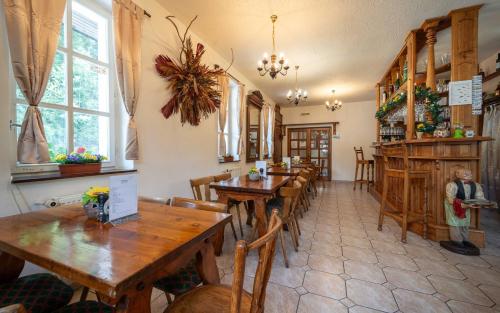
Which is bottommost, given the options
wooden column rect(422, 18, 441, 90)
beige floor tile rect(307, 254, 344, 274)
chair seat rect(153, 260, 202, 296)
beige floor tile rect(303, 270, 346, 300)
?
beige floor tile rect(303, 270, 346, 300)

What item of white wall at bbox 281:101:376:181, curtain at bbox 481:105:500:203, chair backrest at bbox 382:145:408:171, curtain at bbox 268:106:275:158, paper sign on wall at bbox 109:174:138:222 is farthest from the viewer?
white wall at bbox 281:101:376:181

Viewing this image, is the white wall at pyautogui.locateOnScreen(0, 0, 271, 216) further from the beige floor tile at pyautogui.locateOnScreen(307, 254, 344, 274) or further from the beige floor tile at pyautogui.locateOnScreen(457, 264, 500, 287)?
the beige floor tile at pyautogui.locateOnScreen(457, 264, 500, 287)

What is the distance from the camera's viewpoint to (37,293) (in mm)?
953

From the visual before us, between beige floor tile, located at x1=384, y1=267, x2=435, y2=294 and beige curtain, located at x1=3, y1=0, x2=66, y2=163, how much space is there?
2.86 metres

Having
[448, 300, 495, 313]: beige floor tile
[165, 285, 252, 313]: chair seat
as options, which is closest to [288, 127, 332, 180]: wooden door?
[448, 300, 495, 313]: beige floor tile

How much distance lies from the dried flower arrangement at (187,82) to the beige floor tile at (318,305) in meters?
2.34

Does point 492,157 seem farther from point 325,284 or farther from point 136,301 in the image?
point 136,301

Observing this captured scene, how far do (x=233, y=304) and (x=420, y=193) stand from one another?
3.12 metres

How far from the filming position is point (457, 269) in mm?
1936

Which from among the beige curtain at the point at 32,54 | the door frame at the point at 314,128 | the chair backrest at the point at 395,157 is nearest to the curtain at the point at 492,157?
the chair backrest at the point at 395,157

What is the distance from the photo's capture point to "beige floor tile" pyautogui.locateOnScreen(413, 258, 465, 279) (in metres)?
1.86

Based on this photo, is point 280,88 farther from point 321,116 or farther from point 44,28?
point 44,28

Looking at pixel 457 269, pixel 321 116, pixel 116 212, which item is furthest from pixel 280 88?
pixel 116 212

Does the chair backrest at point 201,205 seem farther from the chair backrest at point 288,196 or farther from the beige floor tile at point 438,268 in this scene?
the beige floor tile at point 438,268
